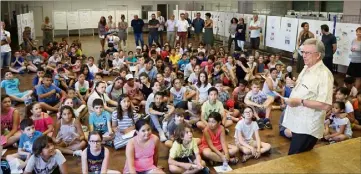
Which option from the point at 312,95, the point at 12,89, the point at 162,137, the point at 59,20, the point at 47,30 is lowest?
the point at 162,137

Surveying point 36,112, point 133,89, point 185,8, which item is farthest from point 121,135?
point 185,8

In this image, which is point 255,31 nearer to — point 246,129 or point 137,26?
point 137,26

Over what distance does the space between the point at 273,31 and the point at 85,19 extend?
10.6 m

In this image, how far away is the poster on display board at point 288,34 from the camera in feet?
34.0

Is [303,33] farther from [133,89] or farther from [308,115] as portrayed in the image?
[308,115]

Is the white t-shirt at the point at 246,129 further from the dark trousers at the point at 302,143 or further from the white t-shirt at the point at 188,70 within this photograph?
the white t-shirt at the point at 188,70

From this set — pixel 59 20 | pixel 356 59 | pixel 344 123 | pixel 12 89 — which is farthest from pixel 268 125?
pixel 59 20

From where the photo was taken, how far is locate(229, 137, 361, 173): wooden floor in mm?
2068

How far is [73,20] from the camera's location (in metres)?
18.0

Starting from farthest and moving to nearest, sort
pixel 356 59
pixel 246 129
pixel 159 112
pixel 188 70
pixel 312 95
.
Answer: pixel 188 70 → pixel 356 59 → pixel 159 112 → pixel 246 129 → pixel 312 95

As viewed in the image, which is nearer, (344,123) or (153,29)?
(344,123)

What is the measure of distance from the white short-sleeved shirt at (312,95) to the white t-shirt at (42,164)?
2.27 m

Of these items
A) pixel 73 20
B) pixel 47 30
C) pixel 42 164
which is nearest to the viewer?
pixel 42 164

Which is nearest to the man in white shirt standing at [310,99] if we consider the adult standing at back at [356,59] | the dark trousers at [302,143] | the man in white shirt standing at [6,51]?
the dark trousers at [302,143]
